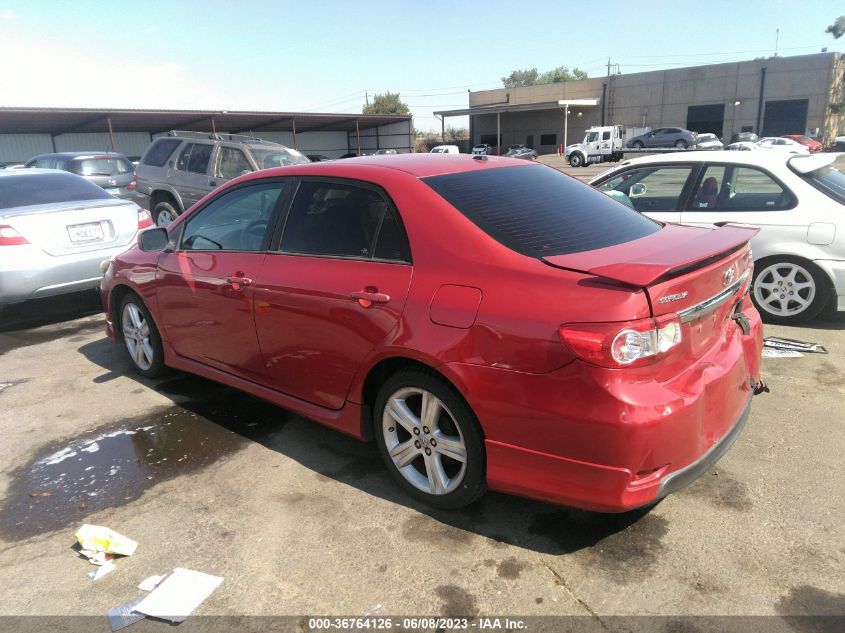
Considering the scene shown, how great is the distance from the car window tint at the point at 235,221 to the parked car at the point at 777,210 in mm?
3892

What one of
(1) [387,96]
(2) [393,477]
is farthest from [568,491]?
(1) [387,96]

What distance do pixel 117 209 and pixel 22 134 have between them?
2898cm

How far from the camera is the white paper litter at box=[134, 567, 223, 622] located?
2383 mm

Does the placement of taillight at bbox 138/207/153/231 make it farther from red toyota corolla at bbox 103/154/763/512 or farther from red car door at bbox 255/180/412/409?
red car door at bbox 255/180/412/409

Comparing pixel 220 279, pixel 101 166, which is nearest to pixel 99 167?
pixel 101 166

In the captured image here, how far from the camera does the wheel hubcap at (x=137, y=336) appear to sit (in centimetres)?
470

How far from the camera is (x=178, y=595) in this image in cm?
248

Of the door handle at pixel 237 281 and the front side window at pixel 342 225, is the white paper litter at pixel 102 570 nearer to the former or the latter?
the door handle at pixel 237 281

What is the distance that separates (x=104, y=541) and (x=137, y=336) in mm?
2329

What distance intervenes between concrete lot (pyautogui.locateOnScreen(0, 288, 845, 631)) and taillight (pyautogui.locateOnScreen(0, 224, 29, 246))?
2538 millimetres

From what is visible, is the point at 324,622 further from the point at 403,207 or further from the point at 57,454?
the point at 57,454

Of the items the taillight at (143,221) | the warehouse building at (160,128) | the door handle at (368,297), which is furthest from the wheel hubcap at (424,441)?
the warehouse building at (160,128)

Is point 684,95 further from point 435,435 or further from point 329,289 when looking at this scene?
point 435,435

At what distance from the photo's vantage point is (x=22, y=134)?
29578mm
